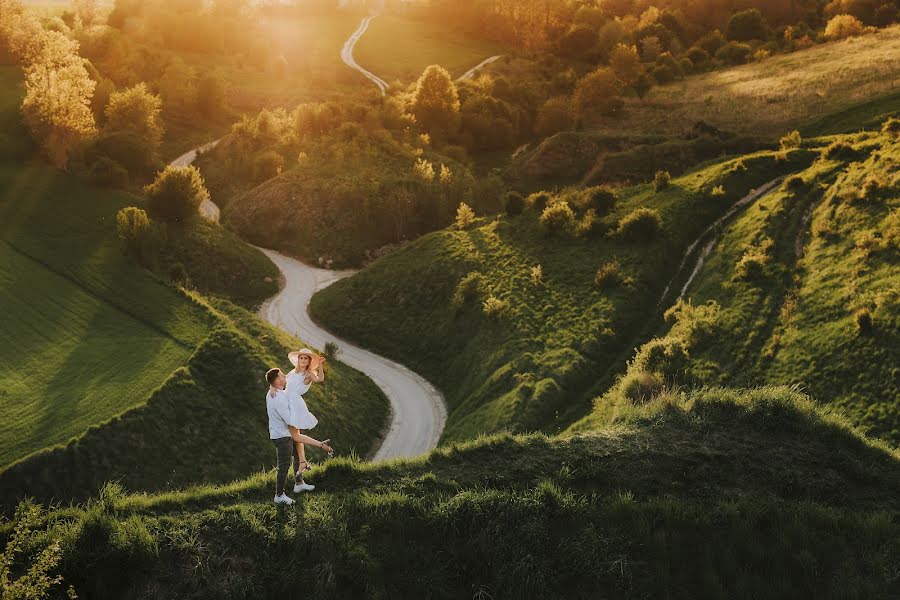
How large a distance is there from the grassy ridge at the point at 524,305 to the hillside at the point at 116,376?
776 cm

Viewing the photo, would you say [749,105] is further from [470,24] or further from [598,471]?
[470,24]

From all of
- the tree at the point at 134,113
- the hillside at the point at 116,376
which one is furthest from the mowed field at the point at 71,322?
the tree at the point at 134,113

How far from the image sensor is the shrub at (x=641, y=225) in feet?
180

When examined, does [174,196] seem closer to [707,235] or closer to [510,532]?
[707,235]

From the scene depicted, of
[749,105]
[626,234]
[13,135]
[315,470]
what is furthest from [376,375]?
[749,105]

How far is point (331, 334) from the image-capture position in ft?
199

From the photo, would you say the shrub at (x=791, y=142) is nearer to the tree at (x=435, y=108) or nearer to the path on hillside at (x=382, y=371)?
the path on hillside at (x=382, y=371)

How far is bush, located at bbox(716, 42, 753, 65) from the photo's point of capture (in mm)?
125000

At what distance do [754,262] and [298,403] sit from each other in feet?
122

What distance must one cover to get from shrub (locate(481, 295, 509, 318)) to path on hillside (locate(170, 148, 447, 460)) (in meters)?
7.40

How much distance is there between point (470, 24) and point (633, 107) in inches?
4042

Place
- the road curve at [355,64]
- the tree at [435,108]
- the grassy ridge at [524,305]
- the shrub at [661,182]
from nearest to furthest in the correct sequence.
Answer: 1. the grassy ridge at [524,305]
2. the shrub at [661,182]
3. the tree at [435,108]
4. the road curve at [355,64]

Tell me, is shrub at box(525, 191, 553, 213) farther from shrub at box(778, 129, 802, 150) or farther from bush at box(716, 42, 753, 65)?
bush at box(716, 42, 753, 65)

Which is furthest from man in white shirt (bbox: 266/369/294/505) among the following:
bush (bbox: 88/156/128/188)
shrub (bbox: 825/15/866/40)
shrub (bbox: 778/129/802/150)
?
shrub (bbox: 825/15/866/40)
